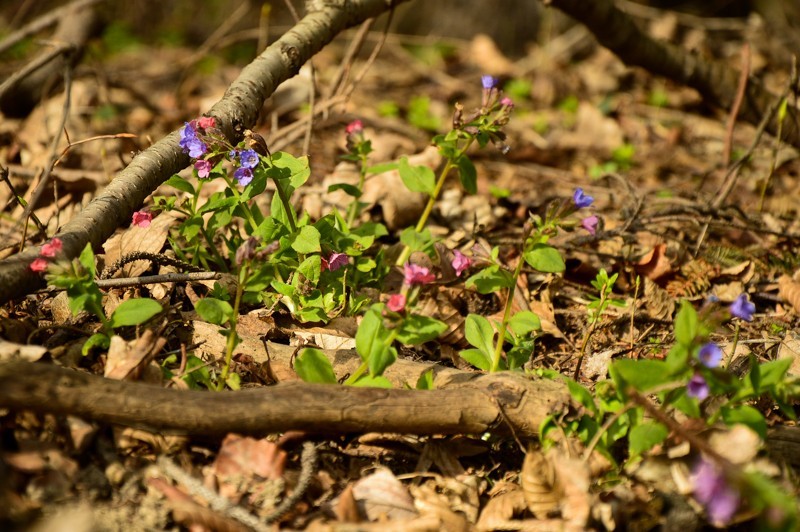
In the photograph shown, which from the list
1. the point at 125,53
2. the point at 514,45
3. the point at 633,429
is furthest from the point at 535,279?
the point at 125,53

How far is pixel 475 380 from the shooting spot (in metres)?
2.09

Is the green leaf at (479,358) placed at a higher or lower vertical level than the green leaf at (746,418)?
higher

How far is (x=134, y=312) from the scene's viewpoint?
6.52 feet

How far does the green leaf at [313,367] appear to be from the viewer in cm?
201

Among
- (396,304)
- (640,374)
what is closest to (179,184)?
(396,304)

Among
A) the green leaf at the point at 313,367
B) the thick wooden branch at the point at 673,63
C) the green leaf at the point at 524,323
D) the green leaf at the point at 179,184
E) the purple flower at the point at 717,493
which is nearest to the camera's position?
the purple flower at the point at 717,493

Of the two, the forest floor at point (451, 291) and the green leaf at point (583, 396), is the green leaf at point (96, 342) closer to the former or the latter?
the forest floor at point (451, 291)

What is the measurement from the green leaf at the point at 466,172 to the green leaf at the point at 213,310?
1090mm

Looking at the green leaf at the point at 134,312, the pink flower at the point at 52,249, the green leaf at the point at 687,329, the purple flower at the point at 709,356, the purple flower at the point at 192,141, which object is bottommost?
the purple flower at the point at 709,356

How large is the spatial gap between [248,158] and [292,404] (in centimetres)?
83

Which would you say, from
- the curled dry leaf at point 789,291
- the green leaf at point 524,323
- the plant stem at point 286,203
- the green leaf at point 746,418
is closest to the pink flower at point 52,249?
the plant stem at point 286,203

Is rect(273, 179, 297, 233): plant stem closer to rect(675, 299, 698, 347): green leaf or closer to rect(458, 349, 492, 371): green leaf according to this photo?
rect(458, 349, 492, 371): green leaf

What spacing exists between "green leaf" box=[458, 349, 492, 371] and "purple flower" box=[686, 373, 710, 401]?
0.70 m

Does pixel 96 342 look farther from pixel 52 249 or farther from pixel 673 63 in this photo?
pixel 673 63
